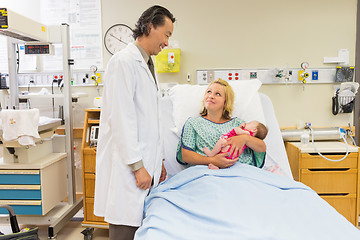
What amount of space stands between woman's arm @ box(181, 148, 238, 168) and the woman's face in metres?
0.37

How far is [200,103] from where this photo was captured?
2275mm

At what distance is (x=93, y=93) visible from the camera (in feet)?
10.4

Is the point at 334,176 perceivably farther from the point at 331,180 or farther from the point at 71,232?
the point at 71,232

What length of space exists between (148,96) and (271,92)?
1846 millimetres

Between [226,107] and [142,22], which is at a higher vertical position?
[142,22]

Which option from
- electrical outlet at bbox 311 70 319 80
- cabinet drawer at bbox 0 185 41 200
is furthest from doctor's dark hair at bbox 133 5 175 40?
electrical outlet at bbox 311 70 319 80

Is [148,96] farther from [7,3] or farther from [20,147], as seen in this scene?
[7,3]

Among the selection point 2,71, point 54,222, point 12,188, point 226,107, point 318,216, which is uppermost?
point 2,71

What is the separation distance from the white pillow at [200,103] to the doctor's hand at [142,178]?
2.32 feet

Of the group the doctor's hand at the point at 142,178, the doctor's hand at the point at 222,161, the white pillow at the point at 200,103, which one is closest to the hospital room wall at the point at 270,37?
the white pillow at the point at 200,103

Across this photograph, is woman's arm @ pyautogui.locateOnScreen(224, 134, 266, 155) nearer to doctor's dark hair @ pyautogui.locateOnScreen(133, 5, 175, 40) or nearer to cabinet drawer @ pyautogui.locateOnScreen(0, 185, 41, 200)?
doctor's dark hair @ pyautogui.locateOnScreen(133, 5, 175, 40)

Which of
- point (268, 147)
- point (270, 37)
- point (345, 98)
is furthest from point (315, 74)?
point (268, 147)

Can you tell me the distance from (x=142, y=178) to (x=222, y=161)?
0.52 m

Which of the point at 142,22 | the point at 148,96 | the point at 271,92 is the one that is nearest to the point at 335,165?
the point at 271,92
